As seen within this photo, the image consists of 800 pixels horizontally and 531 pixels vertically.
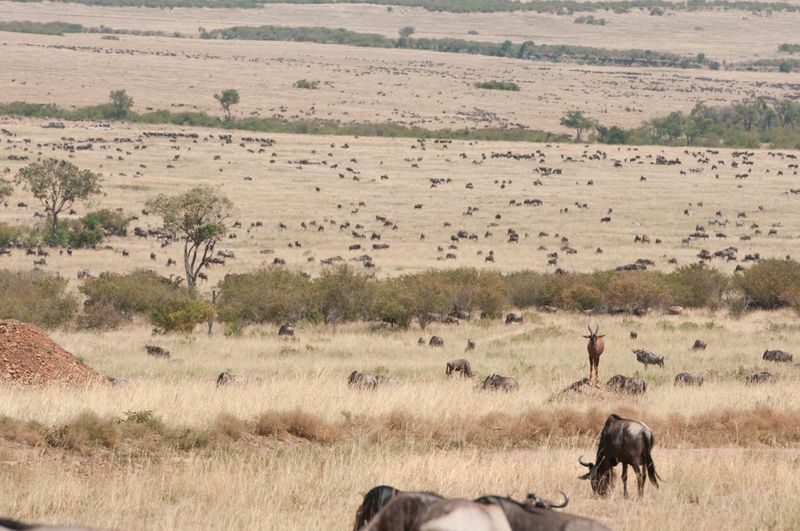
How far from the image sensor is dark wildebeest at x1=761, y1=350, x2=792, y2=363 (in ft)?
82.6

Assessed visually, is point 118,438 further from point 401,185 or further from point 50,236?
→ point 401,185

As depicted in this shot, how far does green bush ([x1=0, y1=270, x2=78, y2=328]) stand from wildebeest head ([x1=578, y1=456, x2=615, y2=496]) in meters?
24.1

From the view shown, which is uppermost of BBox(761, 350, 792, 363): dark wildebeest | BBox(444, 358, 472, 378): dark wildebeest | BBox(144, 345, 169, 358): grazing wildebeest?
BBox(444, 358, 472, 378): dark wildebeest

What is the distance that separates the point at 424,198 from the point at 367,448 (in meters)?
56.6

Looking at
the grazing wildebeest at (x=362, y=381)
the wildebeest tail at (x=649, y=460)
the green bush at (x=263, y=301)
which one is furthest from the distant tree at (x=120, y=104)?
the wildebeest tail at (x=649, y=460)

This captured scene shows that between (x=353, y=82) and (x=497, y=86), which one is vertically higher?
(x=497, y=86)

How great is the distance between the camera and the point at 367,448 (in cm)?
1273

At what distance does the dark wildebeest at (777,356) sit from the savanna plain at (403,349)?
3.20 ft

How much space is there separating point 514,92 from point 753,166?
219ft

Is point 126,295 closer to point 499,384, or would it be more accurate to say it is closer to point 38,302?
point 38,302

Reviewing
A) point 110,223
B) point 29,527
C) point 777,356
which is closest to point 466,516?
point 29,527

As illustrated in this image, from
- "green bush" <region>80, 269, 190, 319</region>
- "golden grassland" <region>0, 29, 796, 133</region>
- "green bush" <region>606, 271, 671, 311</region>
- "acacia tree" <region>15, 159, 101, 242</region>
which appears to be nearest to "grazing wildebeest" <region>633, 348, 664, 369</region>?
"green bush" <region>606, 271, 671, 311</region>

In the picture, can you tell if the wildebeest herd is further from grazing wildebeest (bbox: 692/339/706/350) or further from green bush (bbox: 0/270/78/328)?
green bush (bbox: 0/270/78/328)

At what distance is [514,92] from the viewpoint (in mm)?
152250
